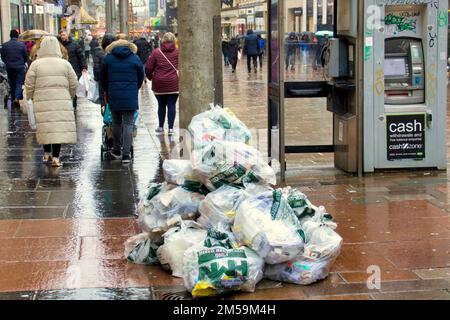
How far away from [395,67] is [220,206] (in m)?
4.35

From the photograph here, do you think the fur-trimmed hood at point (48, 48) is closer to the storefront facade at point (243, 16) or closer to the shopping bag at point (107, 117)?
the shopping bag at point (107, 117)

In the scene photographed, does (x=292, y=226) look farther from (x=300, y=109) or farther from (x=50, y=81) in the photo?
(x=300, y=109)

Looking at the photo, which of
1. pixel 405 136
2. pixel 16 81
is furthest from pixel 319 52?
pixel 16 81

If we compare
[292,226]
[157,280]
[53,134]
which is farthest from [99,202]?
[292,226]

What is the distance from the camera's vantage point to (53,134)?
959 centimetres

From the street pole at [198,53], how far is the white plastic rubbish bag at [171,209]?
1.93 meters

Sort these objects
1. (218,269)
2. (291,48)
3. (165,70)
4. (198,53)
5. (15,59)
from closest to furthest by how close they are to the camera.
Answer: (218,269), (198,53), (291,48), (165,70), (15,59)

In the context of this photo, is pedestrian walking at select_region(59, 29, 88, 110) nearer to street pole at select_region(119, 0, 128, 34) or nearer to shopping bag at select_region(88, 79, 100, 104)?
shopping bag at select_region(88, 79, 100, 104)

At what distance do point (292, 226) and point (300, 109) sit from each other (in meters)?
10.1

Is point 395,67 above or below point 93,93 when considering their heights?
above

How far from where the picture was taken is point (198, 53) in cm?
756

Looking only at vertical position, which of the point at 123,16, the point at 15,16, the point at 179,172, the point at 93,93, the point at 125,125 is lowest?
the point at 179,172

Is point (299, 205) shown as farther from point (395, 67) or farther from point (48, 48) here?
point (48, 48)

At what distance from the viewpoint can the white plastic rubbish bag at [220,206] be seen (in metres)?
5.45
